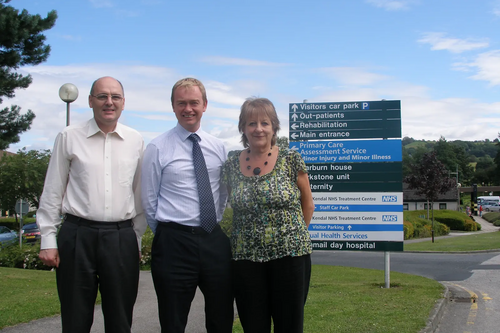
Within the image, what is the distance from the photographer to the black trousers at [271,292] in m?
3.55

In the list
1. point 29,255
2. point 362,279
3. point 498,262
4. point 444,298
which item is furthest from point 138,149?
point 498,262

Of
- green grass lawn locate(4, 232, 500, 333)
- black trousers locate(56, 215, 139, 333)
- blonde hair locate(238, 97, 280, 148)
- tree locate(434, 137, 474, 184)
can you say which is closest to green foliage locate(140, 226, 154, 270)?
green grass lawn locate(4, 232, 500, 333)

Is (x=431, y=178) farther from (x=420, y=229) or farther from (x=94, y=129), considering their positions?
(x=94, y=129)

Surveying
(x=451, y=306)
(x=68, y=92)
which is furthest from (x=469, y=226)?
(x=451, y=306)

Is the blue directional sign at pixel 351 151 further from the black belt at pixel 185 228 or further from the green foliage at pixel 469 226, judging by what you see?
the green foliage at pixel 469 226

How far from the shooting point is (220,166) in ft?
12.6

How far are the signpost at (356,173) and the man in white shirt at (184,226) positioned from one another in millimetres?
6522

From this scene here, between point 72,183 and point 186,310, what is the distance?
117cm

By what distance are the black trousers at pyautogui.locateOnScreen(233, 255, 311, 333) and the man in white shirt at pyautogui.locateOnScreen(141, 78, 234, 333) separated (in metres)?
0.12

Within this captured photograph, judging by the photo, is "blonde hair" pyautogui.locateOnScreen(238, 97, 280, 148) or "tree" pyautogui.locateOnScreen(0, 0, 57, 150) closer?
"blonde hair" pyautogui.locateOnScreen(238, 97, 280, 148)

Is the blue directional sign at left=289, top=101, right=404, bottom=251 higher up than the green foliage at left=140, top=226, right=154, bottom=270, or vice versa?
the blue directional sign at left=289, top=101, right=404, bottom=251

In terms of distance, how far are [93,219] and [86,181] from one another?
260mm

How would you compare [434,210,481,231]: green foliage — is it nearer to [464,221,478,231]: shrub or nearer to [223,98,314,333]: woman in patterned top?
[464,221,478,231]: shrub

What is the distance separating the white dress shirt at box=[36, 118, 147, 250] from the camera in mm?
3521
